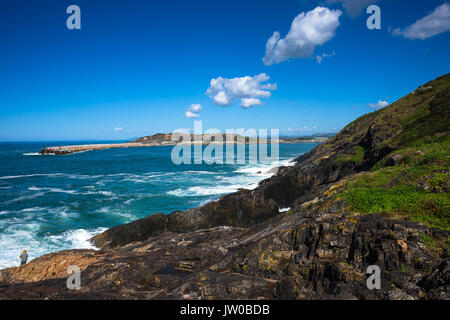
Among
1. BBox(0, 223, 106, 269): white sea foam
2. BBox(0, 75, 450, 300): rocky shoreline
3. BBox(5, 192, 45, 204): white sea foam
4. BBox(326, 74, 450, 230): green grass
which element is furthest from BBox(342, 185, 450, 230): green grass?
BBox(5, 192, 45, 204): white sea foam

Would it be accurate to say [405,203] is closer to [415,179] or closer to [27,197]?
[415,179]

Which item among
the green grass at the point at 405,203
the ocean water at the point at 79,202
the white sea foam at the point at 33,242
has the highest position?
the green grass at the point at 405,203

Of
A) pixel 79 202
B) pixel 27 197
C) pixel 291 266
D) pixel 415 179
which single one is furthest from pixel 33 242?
pixel 415 179

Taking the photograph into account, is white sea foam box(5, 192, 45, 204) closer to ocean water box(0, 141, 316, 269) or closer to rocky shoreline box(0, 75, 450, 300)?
ocean water box(0, 141, 316, 269)

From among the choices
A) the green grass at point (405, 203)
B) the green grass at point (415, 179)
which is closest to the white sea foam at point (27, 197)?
the green grass at point (415, 179)

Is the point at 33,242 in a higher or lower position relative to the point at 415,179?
lower

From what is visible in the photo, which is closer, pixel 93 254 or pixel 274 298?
pixel 274 298

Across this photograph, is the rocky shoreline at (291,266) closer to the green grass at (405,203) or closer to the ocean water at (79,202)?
the green grass at (405,203)

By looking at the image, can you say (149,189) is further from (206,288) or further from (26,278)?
(206,288)

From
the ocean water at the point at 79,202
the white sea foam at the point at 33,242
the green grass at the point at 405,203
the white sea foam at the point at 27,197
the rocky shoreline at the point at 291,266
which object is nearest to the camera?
the rocky shoreline at the point at 291,266
